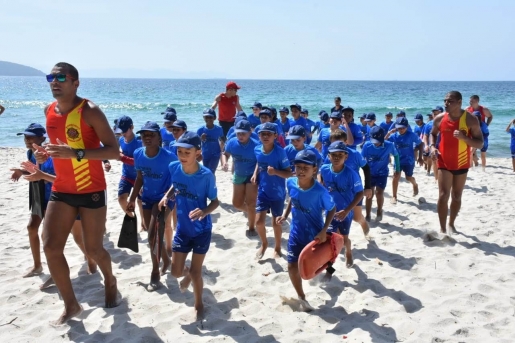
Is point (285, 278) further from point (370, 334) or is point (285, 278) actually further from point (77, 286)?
point (77, 286)

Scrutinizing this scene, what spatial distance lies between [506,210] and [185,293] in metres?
6.86

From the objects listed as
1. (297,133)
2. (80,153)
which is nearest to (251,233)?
(297,133)

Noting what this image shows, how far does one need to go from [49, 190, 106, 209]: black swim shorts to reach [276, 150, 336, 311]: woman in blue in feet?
6.38

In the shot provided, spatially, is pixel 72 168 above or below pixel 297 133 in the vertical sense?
below

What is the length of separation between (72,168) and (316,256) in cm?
249

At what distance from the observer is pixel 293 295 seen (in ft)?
17.6

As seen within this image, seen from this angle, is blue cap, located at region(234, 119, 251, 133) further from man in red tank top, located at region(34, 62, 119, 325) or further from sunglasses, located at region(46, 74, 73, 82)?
sunglasses, located at region(46, 74, 73, 82)

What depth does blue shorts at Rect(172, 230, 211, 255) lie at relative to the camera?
469 centimetres

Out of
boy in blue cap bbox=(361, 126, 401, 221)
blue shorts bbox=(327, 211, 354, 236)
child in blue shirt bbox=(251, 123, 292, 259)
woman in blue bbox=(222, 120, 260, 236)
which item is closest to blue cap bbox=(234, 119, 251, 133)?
woman in blue bbox=(222, 120, 260, 236)

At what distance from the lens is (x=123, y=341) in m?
4.32

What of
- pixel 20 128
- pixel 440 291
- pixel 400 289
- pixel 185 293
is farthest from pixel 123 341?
pixel 20 128

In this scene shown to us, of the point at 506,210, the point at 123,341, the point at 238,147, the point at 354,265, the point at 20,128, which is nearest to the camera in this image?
the point at 123,341

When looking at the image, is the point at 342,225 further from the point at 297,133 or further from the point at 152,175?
the point at 152,175

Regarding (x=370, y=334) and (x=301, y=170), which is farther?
(x=301, y=170)
